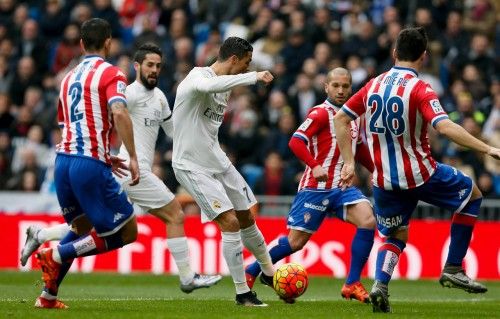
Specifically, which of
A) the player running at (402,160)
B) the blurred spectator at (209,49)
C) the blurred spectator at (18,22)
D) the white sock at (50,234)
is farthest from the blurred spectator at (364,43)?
the player running at (402,160)

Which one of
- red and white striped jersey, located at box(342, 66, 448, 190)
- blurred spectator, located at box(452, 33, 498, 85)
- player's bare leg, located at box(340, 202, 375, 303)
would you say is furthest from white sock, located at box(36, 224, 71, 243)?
blurred spectator, located at box(452, 33, 498, 85)

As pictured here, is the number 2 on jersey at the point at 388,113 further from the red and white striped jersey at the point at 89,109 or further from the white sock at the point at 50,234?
the white sock at the point at 50,234

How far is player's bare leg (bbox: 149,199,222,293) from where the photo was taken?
13680 mm

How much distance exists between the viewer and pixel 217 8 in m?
25.0

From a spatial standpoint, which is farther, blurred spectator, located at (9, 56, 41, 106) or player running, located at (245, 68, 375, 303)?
blurred spectator, located at (9, 56, 41, 106)

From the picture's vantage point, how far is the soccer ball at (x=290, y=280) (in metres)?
12.9

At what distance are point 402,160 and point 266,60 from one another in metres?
11.3

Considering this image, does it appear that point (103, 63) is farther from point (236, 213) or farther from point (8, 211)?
point (8, 211)

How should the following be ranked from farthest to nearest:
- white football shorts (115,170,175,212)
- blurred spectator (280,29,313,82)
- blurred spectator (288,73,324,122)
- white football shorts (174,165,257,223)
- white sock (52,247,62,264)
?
blurred spectator (280,29,313,82) < blurred spectator (288,73,324,122) < white football shorts (115,170,175,212) < white football shorts (174,165,257,223) < white sock (52,247,62,264)

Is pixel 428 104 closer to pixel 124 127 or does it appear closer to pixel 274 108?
pixel 124 127

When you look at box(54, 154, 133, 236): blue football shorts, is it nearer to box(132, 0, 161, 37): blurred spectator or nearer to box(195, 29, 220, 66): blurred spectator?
box(195, 29, 220, 66): blurred spectator

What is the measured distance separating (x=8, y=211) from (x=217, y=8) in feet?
21.0

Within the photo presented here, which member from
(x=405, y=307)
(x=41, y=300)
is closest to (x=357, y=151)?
(x=405, y=307)

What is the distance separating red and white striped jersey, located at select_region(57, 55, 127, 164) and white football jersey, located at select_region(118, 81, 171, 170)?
10.2 ft
